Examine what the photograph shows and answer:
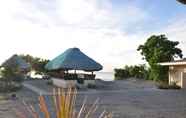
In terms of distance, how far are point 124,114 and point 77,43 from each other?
17.6 metres

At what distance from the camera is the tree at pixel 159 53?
29.7 meters

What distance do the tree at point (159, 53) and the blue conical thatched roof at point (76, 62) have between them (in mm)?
7112

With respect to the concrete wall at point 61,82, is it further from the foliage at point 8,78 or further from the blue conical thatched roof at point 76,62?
the foliage at point 8,78

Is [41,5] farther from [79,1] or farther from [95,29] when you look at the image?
[95,29]

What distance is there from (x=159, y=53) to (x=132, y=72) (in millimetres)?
6030

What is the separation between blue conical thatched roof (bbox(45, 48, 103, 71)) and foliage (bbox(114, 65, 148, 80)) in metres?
10.4

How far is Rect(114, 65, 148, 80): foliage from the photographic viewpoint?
34484 millimetres

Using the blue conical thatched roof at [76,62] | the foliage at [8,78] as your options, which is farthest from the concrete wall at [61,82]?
the foliage at [8,78]

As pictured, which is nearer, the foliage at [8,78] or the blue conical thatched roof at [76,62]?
the foliage at [8,78]

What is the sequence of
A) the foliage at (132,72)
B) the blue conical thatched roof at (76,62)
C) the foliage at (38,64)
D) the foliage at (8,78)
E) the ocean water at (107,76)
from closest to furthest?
the foliage at (8,78) < the blue conical thatched roof at (76,62) < the foliage at (132,72) < the ocean water at (107,76) < the foliage at (38,64)

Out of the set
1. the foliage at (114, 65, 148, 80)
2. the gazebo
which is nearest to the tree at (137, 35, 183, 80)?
the foliage at (114, 65, 148, 80)

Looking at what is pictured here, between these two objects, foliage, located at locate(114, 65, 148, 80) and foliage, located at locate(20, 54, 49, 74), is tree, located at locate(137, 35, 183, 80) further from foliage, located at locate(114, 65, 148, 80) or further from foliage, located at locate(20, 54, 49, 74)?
foliage, located at locate(20, 54, 49, 74)

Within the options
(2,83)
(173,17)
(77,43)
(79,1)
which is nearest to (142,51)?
(77,43)

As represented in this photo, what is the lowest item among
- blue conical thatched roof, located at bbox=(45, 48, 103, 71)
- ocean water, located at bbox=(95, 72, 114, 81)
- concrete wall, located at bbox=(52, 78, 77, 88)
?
concrete wall, located at bbox=(52, 78, 77, 88)
